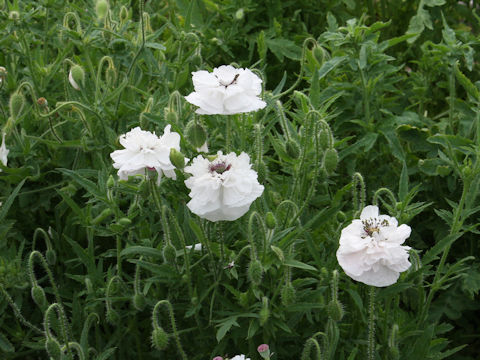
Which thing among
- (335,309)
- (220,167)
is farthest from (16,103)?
(335,309)

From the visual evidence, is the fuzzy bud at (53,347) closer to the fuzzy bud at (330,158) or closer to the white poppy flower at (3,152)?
the white poppy flower at (3,152)

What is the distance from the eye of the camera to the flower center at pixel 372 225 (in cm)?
145

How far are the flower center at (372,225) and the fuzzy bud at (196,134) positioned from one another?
0.41 metres

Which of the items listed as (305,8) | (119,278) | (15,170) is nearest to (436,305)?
(119,278)

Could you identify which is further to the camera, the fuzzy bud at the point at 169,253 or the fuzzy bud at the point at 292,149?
the fuzzy bud at the point at 292,149

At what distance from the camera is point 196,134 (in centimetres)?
159

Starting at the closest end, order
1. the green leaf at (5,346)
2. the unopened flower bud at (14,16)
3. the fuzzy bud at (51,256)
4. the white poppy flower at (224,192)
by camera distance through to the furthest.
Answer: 1. the white poppy flower at (224,192)
2. the green leaf at (5,346)
3. the fuzzy bud at (51,256)
4. the unopened flower bud at (14,16)

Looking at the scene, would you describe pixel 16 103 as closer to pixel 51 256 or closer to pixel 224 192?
pixel 51 256

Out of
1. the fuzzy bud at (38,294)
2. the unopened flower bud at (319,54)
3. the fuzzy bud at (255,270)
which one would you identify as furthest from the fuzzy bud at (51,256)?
the unopened flower bud at (319,54)

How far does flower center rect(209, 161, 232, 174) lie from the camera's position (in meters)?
1.44

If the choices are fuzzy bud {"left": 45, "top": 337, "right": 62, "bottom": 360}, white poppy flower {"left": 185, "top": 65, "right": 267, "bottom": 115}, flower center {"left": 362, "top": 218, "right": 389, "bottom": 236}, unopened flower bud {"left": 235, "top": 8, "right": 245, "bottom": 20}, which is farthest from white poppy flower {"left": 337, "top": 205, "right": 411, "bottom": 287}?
unopened flower bud {"left": 235, "top": 8, "right": 245, "bottom": 20}

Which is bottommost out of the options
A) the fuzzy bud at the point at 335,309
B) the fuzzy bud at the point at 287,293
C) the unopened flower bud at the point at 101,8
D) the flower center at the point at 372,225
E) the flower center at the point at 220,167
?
the fuzzy bud at the point at 335,309

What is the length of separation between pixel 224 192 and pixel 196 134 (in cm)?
24

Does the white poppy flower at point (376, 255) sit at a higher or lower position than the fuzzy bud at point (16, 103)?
lower
